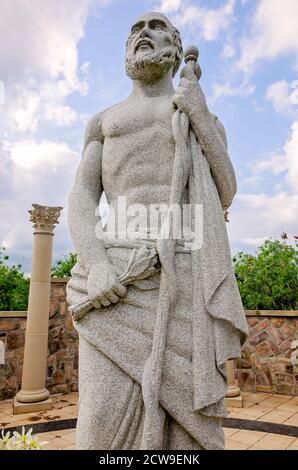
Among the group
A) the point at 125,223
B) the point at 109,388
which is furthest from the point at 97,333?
the point at 125,223

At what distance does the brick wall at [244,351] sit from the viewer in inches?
247

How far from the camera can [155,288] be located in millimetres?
1747

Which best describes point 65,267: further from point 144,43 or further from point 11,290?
point 144,43

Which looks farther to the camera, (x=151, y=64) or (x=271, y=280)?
(x=271, y=280)

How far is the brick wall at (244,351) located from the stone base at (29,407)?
3.41 feet

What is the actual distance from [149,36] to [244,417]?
5065mm

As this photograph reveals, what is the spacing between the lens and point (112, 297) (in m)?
1.67

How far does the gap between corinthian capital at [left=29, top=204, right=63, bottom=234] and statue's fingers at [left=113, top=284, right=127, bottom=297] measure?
4308 mm

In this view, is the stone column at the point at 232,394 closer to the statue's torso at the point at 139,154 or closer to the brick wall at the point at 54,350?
the brick wall at the point at 54,350

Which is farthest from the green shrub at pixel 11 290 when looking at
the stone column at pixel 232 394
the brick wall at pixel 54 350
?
the stone column at pixel 232 394

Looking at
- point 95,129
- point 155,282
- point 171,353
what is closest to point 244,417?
point 171,353

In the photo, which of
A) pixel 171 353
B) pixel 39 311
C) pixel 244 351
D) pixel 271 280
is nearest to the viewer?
pixel 171 353

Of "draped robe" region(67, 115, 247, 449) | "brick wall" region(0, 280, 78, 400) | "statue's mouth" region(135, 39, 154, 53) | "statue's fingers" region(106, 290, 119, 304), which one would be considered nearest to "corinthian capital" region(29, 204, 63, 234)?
"brick wall" region(0, 280, 78, 400)

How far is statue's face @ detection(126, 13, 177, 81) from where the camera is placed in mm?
2146
